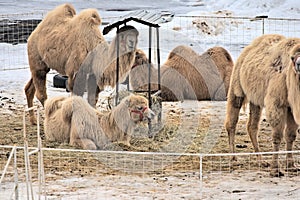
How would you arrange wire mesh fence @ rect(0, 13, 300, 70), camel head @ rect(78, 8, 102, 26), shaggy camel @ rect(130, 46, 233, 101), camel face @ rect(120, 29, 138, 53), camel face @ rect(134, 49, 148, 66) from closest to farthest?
camel face @ rect(120, 29, 138, 53) < camel head @ rect(78, 8, 102, 26) < camel face @ rect(134, 49, 148, 66) < shaggy camel @ rect(130, 46, 233, 101) < wire mesh fence @ rect(0, 13, 300, 70)

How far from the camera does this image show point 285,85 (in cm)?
881

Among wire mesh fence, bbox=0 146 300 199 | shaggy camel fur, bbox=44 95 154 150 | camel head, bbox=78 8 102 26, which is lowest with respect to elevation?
wire mesh fence, bbox=0 146 300 199

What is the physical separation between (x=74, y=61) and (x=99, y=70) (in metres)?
0.39

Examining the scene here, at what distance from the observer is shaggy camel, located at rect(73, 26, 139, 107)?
10922 mm

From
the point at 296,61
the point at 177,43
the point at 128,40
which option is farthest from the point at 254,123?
the point at 177,43

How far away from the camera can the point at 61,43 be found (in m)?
11.4

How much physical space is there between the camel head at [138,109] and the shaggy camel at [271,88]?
0.98 metres

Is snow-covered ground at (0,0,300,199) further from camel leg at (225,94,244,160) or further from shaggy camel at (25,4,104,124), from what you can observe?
shaggy camel at (25,4,104,124)

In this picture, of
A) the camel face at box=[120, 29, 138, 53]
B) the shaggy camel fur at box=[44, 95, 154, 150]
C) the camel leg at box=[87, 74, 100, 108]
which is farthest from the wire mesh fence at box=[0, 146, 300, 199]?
the camel face at box=[120, 29, 138, 53]

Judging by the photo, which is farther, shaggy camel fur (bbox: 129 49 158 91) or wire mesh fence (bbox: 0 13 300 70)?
wire mesh fence (bbox: 0 13 300 70)

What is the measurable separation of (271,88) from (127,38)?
2547 millimetres

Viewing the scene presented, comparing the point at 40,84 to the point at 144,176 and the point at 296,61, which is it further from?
the point at 296,61

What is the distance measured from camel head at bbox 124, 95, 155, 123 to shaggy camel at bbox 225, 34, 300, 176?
3.22 feet

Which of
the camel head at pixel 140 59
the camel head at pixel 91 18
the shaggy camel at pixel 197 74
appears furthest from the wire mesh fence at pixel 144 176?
the shaggy camel at pixel 197 74
